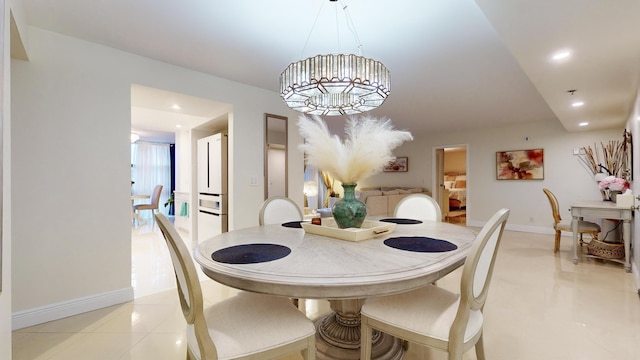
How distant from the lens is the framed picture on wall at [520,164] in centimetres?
564

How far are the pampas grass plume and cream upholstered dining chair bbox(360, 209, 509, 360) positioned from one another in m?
0.69

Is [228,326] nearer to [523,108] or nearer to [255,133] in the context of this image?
[255,133]

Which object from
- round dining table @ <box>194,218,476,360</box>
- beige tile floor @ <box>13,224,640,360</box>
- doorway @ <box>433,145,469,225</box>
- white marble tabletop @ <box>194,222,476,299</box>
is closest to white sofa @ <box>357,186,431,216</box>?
doorway @ <box>433,145,469,225</box>

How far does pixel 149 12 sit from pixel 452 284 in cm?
352

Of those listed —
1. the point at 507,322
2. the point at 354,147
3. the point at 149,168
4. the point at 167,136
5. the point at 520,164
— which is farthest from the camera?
the point at 149,168

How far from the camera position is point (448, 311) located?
4.14 feet

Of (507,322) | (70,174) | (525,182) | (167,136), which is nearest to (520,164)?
(525,182)

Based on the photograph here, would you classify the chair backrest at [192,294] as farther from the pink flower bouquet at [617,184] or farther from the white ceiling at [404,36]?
the pink flower bouquet at [617,184]

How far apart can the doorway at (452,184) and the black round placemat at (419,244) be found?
5.76 metres

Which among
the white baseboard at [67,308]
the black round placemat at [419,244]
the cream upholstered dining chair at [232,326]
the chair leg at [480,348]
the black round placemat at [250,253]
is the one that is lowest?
the white baseboard at [67,308]

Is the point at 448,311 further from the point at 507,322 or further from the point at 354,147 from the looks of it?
the point at 507,322

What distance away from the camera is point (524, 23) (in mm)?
1695

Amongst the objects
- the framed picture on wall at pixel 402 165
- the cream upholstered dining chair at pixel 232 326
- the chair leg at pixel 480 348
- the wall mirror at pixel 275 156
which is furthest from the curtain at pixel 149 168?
the chair leg at pixel 480 348

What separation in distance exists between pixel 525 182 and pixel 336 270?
6.36 m
